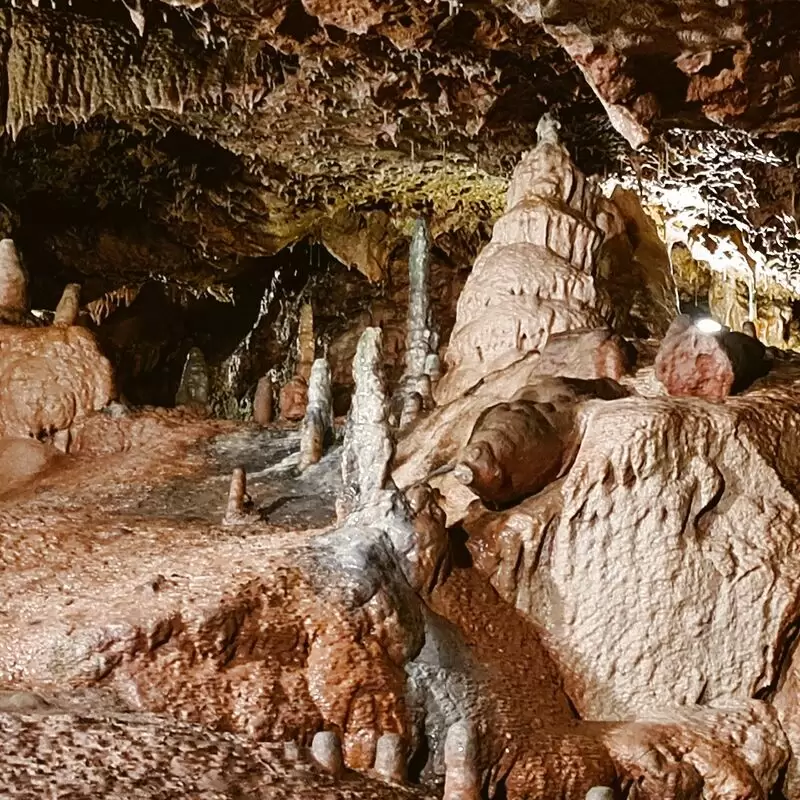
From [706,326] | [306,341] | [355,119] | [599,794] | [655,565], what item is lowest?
[599,794]

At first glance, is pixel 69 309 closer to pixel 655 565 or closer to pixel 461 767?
pixel 655 565

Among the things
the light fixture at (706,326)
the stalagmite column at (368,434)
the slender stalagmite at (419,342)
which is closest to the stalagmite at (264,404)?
the slender stalagmite at (419,342)

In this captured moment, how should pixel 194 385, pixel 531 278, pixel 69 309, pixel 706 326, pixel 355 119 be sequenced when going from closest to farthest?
pixel 706 326
pixel 531 278
pixel 355 119
pixel 69 309
pixel 194 385

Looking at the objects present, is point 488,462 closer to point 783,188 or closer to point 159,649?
point 159,649

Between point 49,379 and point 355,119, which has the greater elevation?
point 355,119

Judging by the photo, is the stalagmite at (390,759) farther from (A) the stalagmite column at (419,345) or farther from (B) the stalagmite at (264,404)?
(B) the stalagmite at (264,404)

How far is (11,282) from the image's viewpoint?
11.2 m

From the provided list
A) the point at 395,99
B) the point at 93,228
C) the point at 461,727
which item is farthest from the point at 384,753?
the point at 93,228

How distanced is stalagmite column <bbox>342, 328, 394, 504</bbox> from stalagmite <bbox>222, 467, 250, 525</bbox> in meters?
1.28

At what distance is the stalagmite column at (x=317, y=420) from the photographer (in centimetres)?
934

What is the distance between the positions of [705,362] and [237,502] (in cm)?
358

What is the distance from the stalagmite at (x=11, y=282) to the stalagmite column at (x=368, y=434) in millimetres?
5900

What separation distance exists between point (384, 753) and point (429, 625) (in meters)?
0.91

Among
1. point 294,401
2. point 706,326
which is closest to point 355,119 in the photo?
point 294,401
